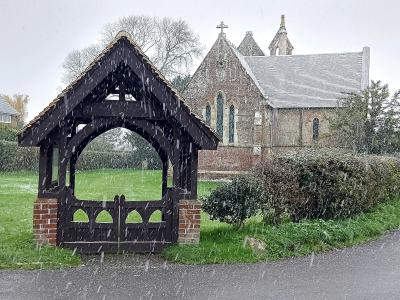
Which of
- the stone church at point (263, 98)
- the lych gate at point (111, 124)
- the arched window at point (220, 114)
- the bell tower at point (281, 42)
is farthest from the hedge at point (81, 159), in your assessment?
the lych gate at point (111, 124)

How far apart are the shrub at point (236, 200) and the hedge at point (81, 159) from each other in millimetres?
21336

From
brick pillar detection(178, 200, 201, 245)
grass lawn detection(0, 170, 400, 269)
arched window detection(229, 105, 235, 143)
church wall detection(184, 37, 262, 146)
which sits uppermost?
church wall detection(184, 37, 262, 146)

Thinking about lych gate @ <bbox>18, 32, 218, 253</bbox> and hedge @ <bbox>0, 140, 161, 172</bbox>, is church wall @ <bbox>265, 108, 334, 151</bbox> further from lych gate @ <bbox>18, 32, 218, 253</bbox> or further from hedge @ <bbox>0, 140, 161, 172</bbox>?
lych gate @ <bbox>18, 32, 218, 253</bbox>

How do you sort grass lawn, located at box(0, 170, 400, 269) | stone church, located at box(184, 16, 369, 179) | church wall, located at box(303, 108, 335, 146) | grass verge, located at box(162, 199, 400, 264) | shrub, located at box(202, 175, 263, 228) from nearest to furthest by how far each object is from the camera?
1. grass lawn, located at box(0, 170, 400, 269)
2. grass verge, located at box(162, 199, 400, 264)
3. shrub, located at box(202, 175, 263, 228)
4. stone church, located at box(184, 16, 369, 179)
5. church wall, located at box(303, 108, 335, 146)

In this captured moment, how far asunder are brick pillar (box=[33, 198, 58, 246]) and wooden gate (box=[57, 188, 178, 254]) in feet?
0.44

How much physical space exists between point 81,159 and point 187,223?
3199 cm

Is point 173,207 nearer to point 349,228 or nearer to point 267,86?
point 349,228

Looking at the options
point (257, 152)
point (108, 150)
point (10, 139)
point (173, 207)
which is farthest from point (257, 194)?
point (108, 150)

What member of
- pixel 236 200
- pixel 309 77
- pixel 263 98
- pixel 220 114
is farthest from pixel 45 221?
pixel 309 77

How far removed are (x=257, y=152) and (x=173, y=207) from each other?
22686mm

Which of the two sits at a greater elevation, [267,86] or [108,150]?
[267,86]

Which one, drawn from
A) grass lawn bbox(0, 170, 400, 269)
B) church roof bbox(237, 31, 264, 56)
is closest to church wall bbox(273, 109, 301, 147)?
church roof bbox(237, 31, 264, 56)

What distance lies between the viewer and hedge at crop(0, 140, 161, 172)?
34844mm

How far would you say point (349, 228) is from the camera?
11.6m
